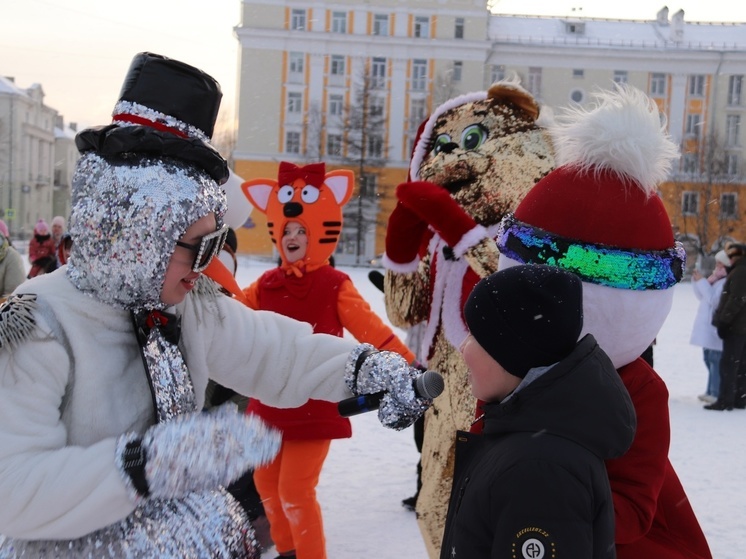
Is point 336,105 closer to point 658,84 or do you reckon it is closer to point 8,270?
point 658,84

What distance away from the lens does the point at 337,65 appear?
41750mm

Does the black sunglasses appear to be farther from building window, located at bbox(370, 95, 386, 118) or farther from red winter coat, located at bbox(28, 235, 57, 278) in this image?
building window, located at bbox(370, 95, 386, 118)

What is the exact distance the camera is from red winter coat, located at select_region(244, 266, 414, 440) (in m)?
3.56

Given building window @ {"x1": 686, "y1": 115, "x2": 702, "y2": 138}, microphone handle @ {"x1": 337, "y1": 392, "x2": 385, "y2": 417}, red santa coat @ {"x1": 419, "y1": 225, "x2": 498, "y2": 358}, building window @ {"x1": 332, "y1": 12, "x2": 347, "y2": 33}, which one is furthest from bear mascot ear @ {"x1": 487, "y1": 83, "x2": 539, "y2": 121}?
building window @ {"x1": 686, "y1": 115, "x2": 702, "y2": 138}

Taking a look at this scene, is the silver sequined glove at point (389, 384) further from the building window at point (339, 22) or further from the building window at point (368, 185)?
the building window at point (339, 22)

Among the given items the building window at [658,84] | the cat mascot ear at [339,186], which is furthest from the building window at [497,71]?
the cat mascot ear at [339,186]

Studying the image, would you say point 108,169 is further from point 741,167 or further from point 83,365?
point 741,167

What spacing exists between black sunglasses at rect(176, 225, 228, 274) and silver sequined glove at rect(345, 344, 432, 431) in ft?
1.61

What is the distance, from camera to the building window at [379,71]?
4156 centimetres

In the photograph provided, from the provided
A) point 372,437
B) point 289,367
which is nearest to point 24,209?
point 372,437

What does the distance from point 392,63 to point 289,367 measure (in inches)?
1631

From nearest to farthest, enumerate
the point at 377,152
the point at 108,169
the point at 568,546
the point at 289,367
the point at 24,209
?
1. the point at 568,546
2. the point at 108,169
3. the point at 289,367
4. the point at 377,152
5. the point at 24,209

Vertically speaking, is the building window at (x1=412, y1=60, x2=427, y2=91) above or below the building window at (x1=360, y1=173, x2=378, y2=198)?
above

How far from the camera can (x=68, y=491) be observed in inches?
58.1
